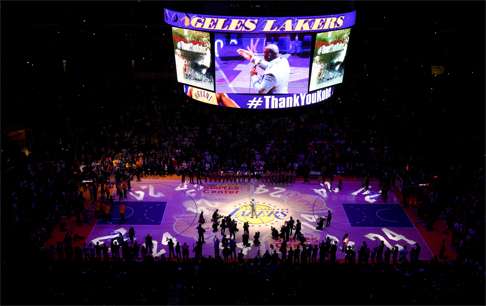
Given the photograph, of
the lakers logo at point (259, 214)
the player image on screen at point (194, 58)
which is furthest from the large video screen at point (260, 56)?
the lakers logo at point (259, 214)

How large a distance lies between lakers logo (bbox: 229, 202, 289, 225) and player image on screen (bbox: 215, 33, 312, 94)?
5677 millimetres

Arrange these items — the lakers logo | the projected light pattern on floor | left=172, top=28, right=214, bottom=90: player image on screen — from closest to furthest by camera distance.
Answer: the projected light pattern on floor, left=172, top=28, right=214, bottom=90: player image on screen, the lakers logo

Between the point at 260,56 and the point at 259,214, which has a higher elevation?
the point at 260,56

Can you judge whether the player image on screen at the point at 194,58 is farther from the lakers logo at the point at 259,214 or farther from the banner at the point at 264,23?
the lakers logo at the point at 259,214

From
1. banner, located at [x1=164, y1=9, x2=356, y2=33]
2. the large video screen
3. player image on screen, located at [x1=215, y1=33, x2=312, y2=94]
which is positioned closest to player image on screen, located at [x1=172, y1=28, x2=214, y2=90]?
the large video screen

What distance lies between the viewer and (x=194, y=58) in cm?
2172

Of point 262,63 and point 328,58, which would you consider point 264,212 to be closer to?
point 262,63

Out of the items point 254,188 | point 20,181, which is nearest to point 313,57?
point 254,188

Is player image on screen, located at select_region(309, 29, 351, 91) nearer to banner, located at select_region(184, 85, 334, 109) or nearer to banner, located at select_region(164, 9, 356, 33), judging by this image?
banner, located at select_region(184, 85, 334, 109)

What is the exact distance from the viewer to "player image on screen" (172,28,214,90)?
68.8 feet

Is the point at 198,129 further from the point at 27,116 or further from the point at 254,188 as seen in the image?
the point at 27,116

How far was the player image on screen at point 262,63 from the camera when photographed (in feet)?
66.2

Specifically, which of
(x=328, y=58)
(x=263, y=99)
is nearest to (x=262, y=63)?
(x=263, y=99)

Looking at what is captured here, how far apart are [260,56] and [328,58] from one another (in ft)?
11.0
